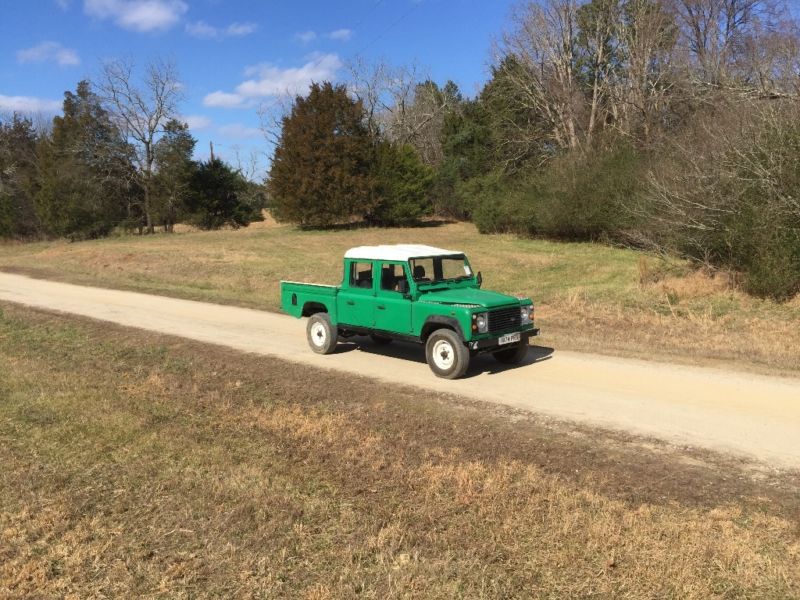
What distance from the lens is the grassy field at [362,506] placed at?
3699mm

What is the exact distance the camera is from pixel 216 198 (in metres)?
50.7

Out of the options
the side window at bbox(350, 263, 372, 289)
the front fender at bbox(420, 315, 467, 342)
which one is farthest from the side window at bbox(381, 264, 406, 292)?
the front fender at bbox(420, 315, 467, 342)

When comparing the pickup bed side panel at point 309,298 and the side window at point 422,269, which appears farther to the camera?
the pickup bed side panel at point 309,298

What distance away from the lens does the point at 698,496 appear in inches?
190

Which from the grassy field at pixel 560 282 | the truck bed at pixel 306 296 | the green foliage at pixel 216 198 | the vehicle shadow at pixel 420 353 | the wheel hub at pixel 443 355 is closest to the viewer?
the wheel hub at pixel 443 355

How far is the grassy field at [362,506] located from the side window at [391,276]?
7.47ft

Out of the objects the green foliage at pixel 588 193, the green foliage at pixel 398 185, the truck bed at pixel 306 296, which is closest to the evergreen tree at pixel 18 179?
the green foliage at pixel 398 185

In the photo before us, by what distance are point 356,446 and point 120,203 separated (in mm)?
46778

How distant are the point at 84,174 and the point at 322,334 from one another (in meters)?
40.4

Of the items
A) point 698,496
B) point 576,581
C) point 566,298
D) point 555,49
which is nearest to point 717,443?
point 698,496

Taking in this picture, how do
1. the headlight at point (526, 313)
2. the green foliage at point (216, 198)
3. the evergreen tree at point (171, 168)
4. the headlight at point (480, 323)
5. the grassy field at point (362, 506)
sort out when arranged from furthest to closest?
the green foliage at point (216, 198), the evergreen tree at point (171, 168), the headlight at point (526, 313), the headlight at point (480, 323), the grassy field at point (362, 506)

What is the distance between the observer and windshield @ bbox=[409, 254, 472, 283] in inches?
362

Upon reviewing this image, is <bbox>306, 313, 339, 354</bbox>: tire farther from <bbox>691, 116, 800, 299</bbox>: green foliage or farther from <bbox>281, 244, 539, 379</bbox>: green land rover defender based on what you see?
<bbox>691, 116, 800, 299</bbox>: green foliage

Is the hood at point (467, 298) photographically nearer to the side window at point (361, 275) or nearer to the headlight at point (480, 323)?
the headlight at point (480, 323)
